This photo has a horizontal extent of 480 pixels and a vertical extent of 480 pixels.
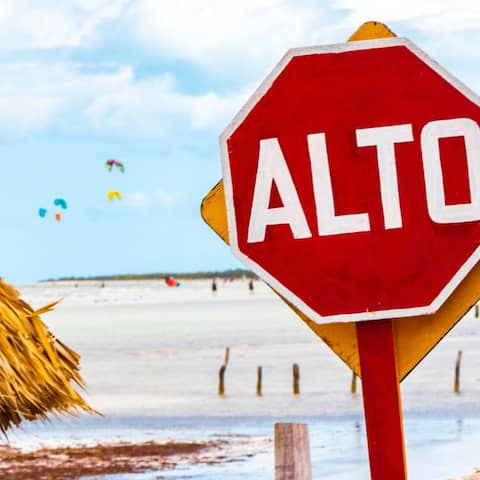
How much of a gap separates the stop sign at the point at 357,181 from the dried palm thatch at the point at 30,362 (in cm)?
490

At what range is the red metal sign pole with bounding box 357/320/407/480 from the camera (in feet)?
9.64

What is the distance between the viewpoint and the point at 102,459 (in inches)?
1015

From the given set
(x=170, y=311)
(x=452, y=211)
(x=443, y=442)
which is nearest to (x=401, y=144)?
(x=452, y=211)

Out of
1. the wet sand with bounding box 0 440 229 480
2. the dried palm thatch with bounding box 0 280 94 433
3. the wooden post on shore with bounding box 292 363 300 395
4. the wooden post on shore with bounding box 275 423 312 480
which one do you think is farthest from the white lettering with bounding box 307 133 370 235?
the wooden post on shore with bounding box 292 363 300 395

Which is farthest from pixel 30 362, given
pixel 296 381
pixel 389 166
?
pixel 296 381

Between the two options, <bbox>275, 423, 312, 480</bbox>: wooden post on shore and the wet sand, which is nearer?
<bbox>275, 423, 312, 480</bbox>: wooden post on shore

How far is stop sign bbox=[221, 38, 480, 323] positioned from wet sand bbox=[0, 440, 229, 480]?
20.5 m

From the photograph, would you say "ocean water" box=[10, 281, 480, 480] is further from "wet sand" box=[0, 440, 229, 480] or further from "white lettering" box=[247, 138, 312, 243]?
"white lettering" box=[247, 138, 312, 243]

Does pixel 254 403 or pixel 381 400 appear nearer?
pixel 381 400

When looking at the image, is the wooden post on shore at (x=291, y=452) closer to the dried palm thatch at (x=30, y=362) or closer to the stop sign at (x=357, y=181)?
the stop sign at (x=357, y=181)

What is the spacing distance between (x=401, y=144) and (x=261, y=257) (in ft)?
1.35

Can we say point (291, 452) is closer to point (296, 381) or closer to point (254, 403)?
point (254, 403)

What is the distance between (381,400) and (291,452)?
537mm

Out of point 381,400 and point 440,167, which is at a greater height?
point 440,167
